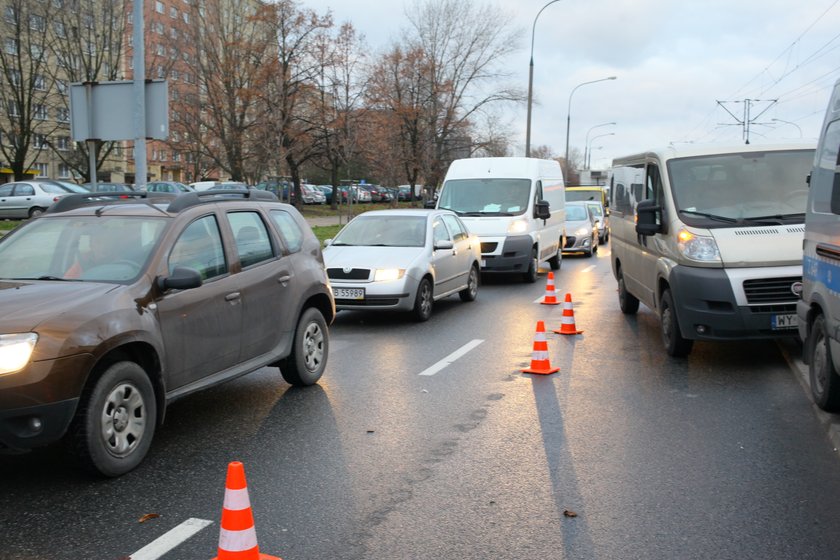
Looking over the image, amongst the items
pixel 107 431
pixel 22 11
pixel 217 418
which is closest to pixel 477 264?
pixel 217 418

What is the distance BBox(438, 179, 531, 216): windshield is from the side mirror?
39.4ft

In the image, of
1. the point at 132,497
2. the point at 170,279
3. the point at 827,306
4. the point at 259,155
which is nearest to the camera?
the point at 132,497

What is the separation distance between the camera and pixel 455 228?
1349 cm

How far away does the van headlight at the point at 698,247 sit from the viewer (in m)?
8.11

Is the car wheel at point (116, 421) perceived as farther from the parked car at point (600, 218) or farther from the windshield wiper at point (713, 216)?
the parked car at point (600, 218)

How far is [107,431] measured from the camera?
4762 millimetres

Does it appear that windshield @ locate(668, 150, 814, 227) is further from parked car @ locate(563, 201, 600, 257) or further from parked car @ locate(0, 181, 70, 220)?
parked car @ locate(0, 181, 70, 220)

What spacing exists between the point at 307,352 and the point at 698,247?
12.8 feet

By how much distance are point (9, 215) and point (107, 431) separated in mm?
27749

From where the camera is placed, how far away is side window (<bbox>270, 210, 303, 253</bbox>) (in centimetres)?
711

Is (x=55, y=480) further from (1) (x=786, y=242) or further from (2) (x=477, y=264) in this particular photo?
(2) (x=477, y=264)

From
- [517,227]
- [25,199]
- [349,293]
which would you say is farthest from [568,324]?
[25,199]

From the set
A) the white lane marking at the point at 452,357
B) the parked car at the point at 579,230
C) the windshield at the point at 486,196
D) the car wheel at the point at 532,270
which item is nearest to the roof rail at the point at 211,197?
the white lane marking at the point at 452,357

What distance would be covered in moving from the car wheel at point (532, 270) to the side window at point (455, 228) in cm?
308
